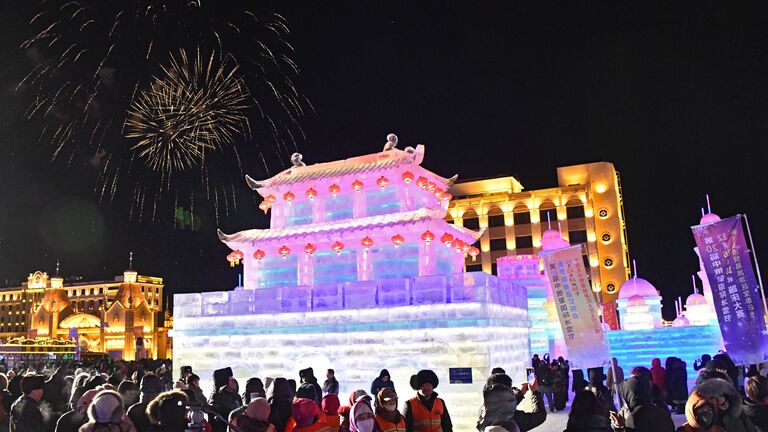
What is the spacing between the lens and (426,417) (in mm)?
5562

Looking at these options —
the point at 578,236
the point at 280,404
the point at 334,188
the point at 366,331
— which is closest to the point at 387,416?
the point at 280,404

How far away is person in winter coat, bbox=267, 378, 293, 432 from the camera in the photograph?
599cm

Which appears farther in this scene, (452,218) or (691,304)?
(452,218)

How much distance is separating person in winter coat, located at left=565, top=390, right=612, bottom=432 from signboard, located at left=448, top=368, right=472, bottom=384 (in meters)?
8.93

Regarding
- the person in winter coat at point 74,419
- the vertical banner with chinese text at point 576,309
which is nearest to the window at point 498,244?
the vertical banner with chinese text at point 576,309

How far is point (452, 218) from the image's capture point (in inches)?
2104

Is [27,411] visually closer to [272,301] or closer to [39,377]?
[39,377]

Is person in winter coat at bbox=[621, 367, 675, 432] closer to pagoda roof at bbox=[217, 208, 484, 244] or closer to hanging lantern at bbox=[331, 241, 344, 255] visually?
pagoda roof at bbox=[217, 208, 484, 244]

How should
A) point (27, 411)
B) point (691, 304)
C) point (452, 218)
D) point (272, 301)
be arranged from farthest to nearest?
point (452, 218) < point (691, 304) < point (272, 301) < point (27, 411)

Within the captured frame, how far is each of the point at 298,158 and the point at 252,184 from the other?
5.72ft

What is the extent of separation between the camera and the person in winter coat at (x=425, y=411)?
18.2 ft

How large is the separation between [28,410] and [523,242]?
47.8 metres

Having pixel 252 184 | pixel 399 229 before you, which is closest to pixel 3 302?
pixel 252 184

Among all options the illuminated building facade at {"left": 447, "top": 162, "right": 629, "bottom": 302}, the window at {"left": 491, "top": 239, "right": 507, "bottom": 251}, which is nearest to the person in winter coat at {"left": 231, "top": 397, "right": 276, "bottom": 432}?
the illuminated building facade at {"left": 447, "top": 162, "right": 629, "bottom": 302}
